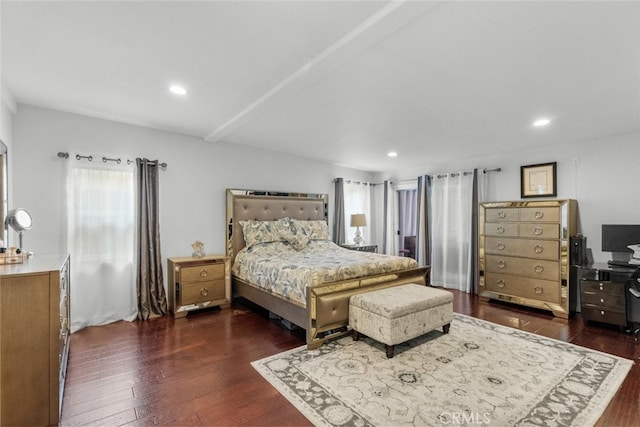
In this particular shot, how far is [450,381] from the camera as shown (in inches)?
90.7

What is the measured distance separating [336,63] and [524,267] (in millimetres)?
3989

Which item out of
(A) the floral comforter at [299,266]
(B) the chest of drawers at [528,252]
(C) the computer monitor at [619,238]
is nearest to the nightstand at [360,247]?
(A) the floral comforter at [299,266]

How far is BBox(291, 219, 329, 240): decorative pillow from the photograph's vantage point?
15.9 feet

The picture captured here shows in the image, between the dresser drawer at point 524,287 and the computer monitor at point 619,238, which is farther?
the dresser drawer at point 524,287

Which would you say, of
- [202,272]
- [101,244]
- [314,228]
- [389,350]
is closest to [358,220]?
[314,228]

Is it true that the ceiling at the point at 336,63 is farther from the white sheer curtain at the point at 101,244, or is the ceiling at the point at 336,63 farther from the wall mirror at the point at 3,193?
the white sheer curtain at the point at 101,244

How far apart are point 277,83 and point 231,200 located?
2.37 m

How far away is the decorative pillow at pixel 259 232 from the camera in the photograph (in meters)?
4.42

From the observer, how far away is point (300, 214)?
5.25m

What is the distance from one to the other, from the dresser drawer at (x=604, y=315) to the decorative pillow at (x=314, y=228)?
354cm

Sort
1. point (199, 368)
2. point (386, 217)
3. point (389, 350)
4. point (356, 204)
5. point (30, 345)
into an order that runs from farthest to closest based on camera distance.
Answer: point (386, 217)
point (356, 204)
point (389, 350)
point (199, 368)
point (30, 345)

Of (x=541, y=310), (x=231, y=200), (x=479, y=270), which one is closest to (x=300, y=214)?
(x=231, y=200)

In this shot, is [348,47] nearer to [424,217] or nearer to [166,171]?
[166,171]

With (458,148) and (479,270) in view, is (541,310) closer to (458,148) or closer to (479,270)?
(479,270)
